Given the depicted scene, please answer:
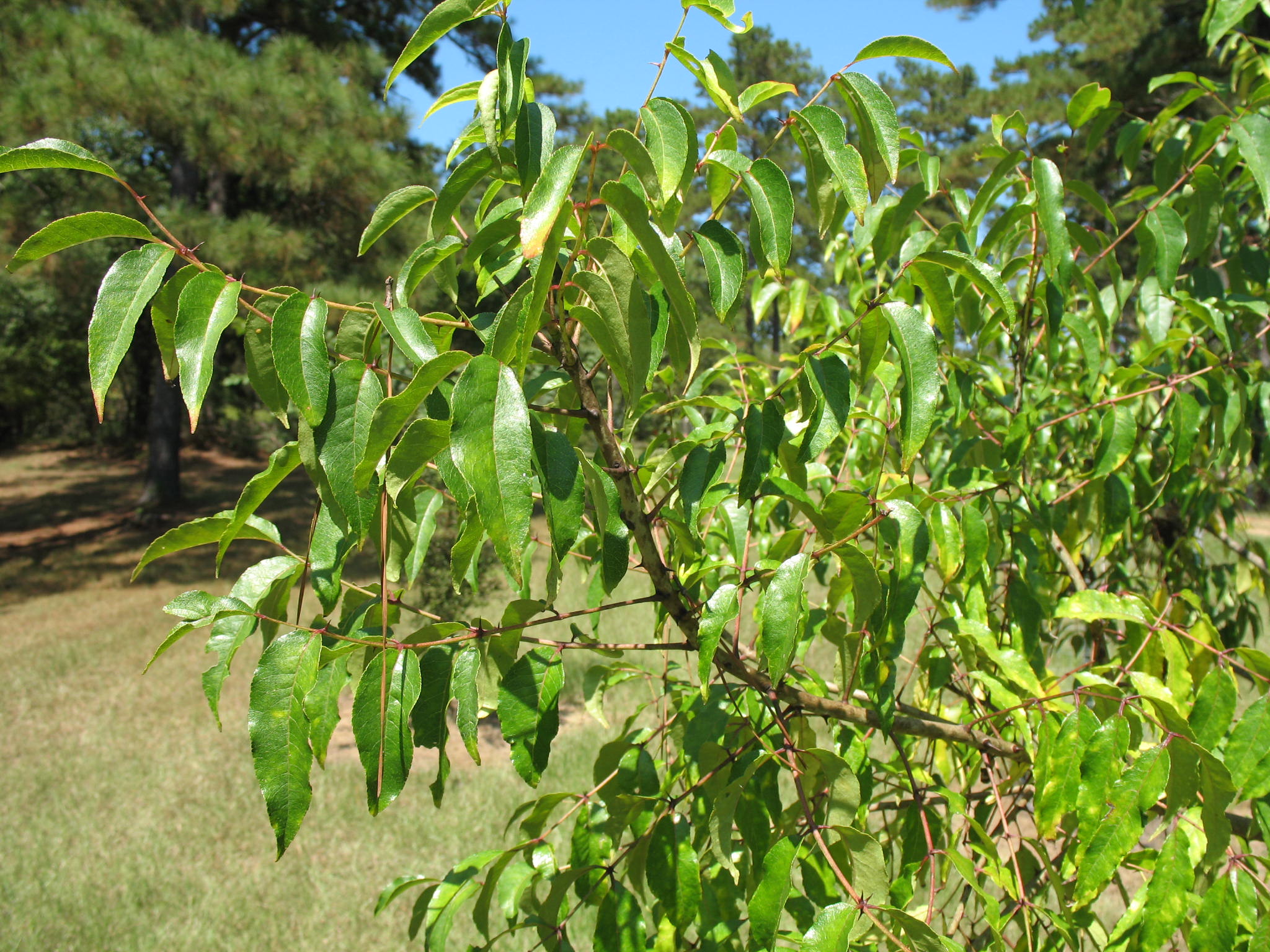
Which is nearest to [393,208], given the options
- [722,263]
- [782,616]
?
[722,263]

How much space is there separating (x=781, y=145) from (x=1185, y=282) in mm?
18601

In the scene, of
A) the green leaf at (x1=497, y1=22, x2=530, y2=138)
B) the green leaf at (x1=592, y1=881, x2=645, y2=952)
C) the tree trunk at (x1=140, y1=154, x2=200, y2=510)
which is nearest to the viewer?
the green leaf at (x1=497, y1=22, x2=530, y2=138)

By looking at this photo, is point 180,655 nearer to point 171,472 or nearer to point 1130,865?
point 171,472

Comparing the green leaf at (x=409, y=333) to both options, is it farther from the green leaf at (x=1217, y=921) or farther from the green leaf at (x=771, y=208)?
the green leaf at (x=1217, y=921)

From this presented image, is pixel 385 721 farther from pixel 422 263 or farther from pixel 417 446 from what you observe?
pixel 422 263

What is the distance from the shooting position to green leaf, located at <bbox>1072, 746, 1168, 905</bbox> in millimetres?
757

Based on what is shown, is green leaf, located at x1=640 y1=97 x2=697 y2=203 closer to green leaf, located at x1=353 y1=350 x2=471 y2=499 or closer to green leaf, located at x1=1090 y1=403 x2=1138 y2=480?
green leaf, located at x1=353 y1=350 x2=471 y2=499

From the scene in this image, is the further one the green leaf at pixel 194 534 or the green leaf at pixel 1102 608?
the green leaf at pixel 1102 608

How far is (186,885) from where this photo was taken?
307 cm

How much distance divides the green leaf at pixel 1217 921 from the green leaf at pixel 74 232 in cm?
111

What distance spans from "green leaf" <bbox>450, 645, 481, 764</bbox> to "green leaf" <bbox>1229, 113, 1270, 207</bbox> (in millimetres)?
1110

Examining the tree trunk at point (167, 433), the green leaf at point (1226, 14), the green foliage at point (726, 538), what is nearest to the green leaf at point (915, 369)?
the green foliage at point (726, 538)

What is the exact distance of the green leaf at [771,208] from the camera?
740 mm

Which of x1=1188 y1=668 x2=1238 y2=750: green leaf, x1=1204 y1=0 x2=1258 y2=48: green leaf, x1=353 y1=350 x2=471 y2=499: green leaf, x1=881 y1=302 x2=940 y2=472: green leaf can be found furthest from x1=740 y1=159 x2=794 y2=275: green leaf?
x1=1204 y1=0 x2=1258 y2=48: green leaf
